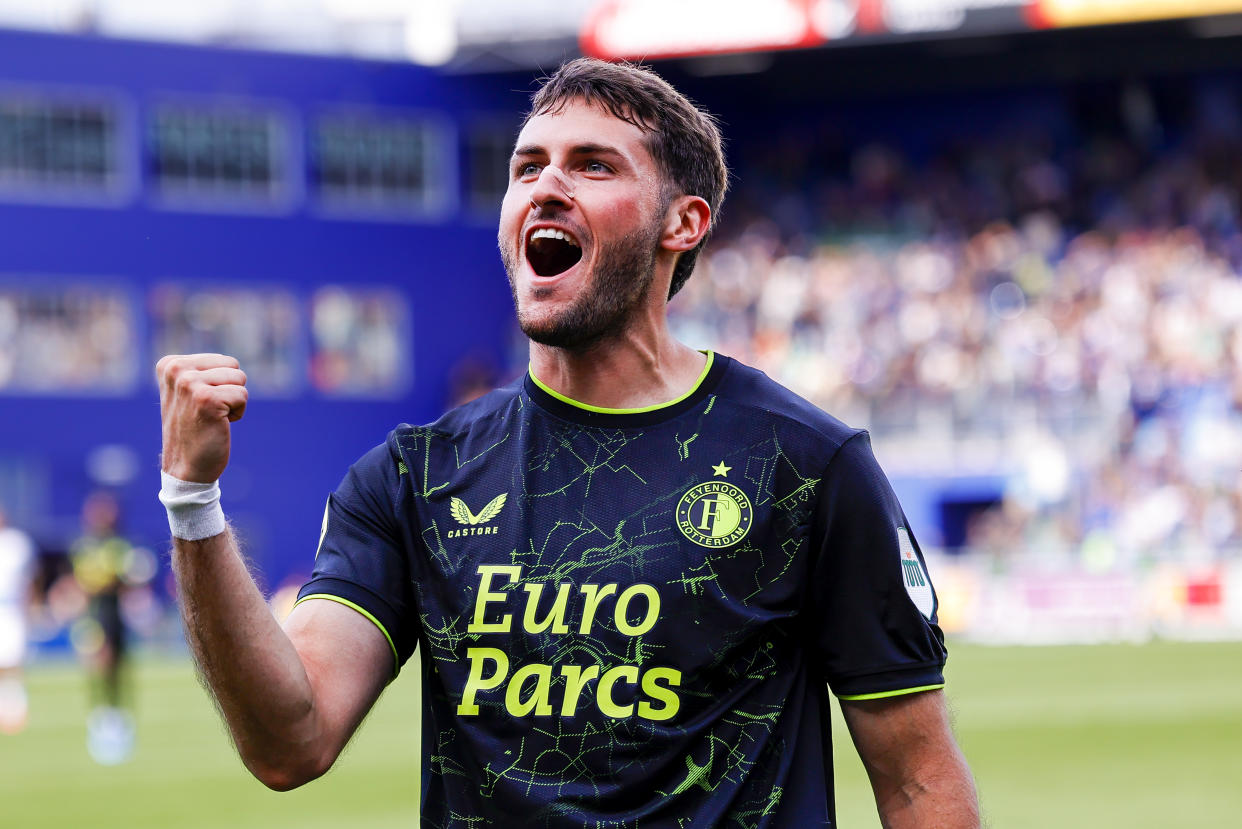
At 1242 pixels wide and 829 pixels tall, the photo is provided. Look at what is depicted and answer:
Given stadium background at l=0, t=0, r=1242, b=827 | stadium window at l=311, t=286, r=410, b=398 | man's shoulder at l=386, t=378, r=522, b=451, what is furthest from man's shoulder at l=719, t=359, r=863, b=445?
stadium window at l=311, t=286, r=410, b=398

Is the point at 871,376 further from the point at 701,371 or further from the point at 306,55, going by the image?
the point at 701,371

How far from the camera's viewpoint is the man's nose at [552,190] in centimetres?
319

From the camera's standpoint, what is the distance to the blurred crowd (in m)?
27.3

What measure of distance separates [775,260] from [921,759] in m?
31.3

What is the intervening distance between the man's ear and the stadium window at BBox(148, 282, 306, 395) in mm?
31584

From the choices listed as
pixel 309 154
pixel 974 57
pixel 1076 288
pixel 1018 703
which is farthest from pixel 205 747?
pixel 974 57

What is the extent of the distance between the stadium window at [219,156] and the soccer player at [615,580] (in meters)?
32.7

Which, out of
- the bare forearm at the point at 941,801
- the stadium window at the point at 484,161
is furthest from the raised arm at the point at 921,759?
the stadium window at the point at 484,161

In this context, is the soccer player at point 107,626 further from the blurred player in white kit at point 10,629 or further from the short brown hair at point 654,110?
the short brown hair at point 654,110

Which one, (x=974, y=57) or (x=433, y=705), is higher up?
(x=974, y=57)

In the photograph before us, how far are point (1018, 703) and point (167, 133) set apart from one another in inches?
903

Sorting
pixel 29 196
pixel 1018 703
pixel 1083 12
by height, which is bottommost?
pixel 1018 703

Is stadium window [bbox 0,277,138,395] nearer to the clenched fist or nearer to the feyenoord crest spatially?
the feyenoord crest

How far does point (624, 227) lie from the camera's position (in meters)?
3.24
